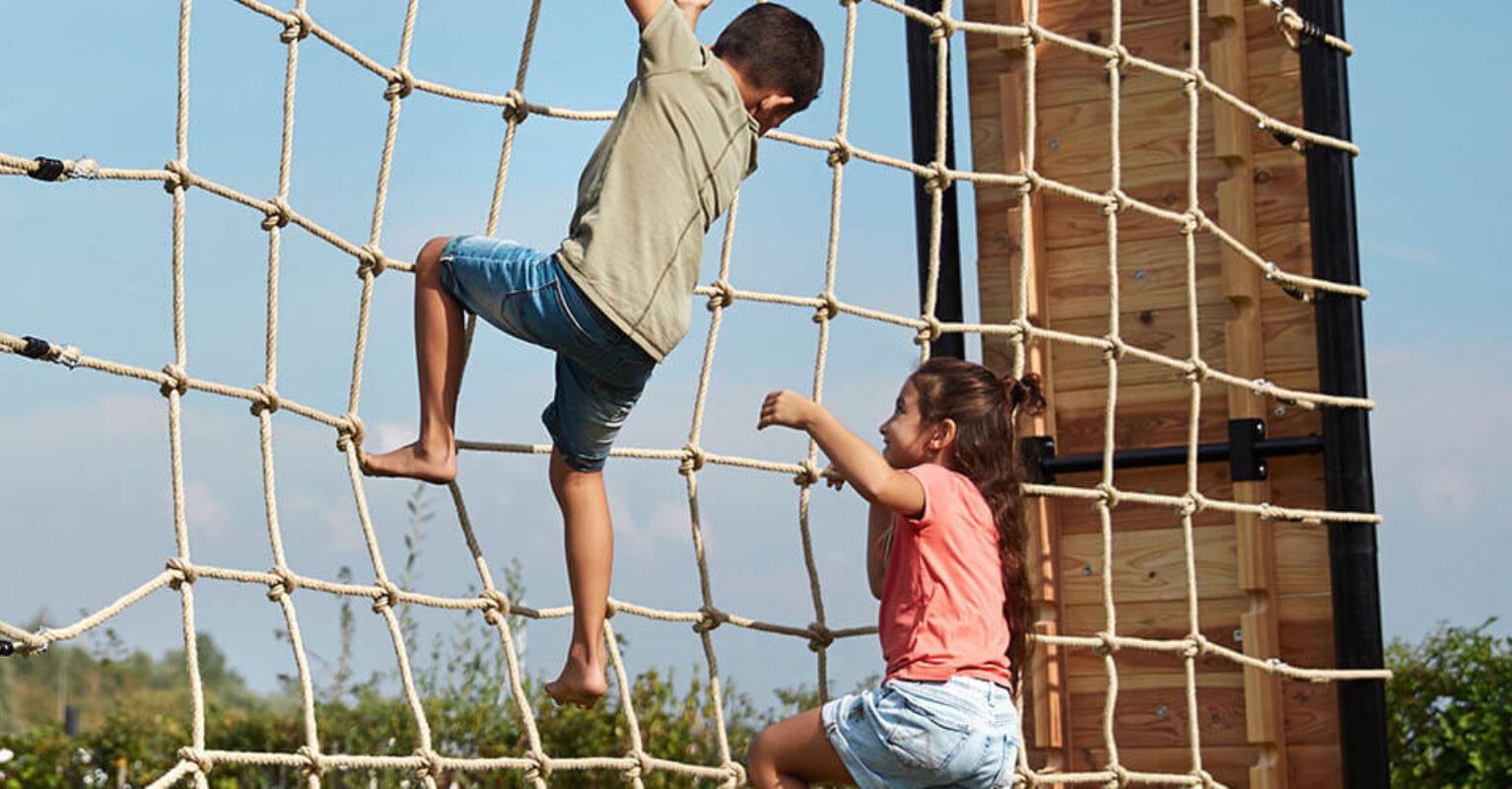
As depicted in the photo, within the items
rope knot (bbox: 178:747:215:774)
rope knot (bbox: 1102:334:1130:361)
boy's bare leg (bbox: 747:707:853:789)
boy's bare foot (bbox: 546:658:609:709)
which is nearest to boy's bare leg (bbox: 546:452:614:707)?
boy's bare foot (bbox: 546:658:609:709)

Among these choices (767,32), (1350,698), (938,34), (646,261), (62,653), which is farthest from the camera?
(62,653)

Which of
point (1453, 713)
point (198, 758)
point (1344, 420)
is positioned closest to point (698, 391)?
point (198, 758)

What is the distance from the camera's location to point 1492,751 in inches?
195

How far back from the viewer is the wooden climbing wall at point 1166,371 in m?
3.78

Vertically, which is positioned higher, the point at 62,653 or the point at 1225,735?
the point at 62,653

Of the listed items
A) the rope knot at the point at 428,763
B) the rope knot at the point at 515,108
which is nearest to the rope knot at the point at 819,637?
the rope knot at the point at 428,763

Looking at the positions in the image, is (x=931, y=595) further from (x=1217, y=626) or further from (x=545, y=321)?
(x=1217, y=626)

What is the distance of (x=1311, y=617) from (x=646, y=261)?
75.9 inches

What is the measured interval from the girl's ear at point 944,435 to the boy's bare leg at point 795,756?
0.41 metres

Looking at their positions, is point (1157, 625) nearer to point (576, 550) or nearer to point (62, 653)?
point (576, 550)

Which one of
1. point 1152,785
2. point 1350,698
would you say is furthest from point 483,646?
point 1350,698

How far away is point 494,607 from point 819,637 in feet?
2.07

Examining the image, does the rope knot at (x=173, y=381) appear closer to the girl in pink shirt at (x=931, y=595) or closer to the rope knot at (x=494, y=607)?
the rope knot at (x=494, y=607)

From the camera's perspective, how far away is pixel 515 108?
8.73 feet
